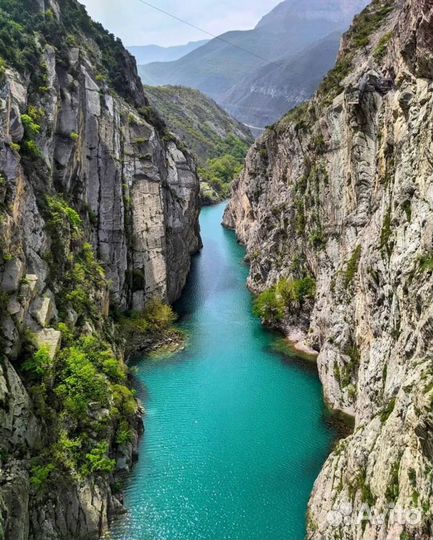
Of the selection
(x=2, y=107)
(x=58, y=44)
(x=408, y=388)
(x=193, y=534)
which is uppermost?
(x=58, y=44)

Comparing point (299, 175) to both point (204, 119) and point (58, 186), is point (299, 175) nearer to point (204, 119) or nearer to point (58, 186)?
point (58, 186)

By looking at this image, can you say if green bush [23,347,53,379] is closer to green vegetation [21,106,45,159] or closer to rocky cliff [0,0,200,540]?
rocky cliff [0,0,200,540]

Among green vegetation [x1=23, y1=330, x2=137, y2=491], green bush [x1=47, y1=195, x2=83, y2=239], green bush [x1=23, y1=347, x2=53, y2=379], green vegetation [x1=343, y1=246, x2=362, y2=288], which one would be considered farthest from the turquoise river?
green bush [x1=47, y1=195, x2=83, y2=239]

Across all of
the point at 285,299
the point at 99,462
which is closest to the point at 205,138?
the point at 285,299

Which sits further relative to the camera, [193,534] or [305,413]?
[305,413]

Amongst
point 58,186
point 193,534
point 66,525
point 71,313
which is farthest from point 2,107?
point 193,534
